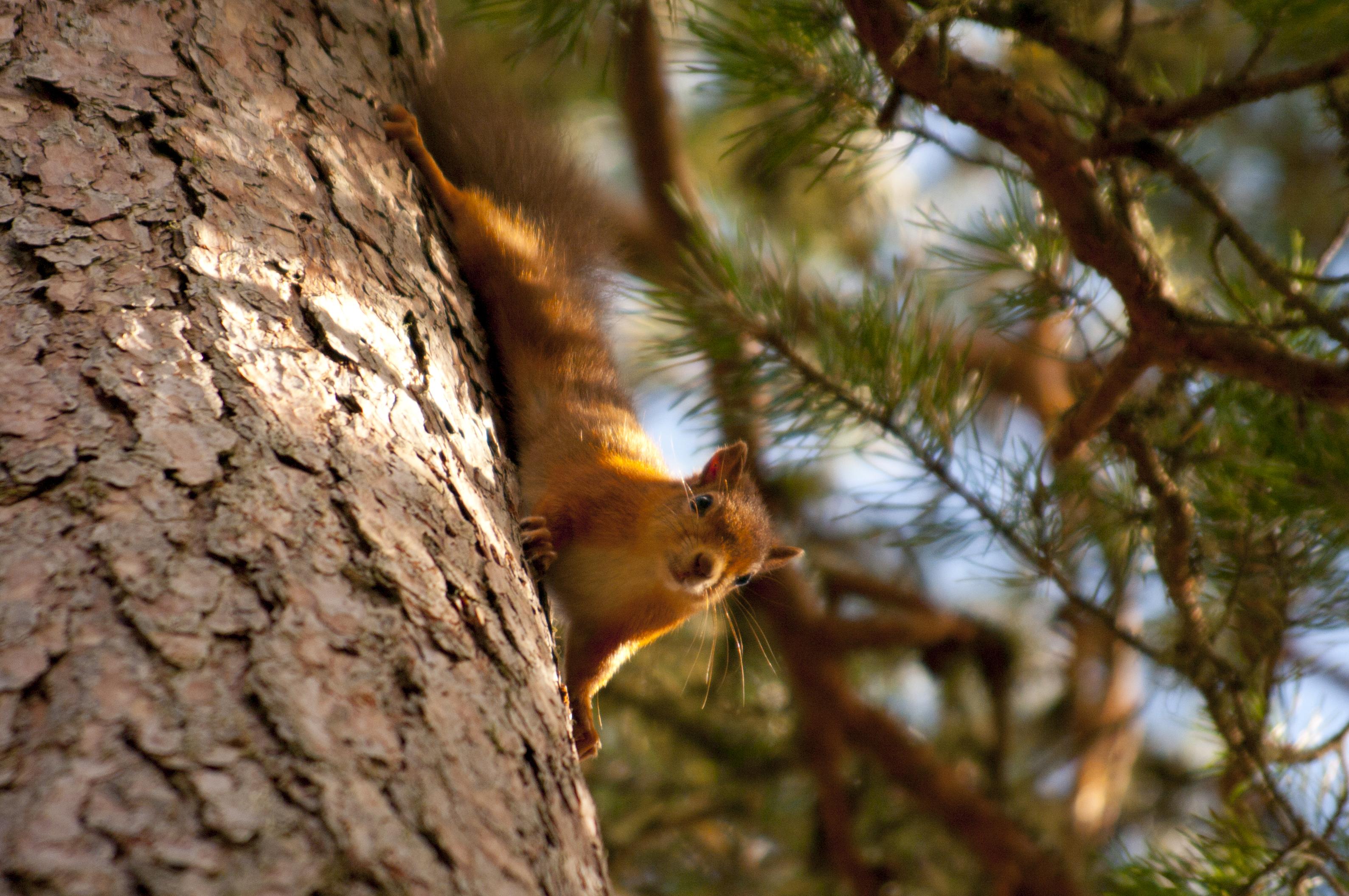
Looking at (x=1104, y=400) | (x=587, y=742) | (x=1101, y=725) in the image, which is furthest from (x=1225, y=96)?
(x=1101, y=725)

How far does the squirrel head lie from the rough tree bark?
79 centimetres

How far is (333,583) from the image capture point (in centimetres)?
99

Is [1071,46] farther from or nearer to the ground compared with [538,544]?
farther from the ground

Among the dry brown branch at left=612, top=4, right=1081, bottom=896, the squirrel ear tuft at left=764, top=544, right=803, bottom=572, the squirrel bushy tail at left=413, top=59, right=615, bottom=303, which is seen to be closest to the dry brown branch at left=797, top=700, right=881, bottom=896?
the dry brown branch at left=612, top=4, right=1081, bottom=896

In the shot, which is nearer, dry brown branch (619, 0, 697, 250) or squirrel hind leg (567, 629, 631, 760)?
squirrel hind leg (567, 629, 631, 760)

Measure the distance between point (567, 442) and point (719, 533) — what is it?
0.43 meters

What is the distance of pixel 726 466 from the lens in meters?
2.48

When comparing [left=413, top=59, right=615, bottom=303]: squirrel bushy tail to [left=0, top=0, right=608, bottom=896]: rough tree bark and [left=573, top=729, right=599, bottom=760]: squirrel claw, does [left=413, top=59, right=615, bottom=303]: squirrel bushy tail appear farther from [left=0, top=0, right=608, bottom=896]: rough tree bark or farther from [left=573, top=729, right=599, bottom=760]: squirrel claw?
[left=573, top=729, right=599, bottom=760]: squirrel claw

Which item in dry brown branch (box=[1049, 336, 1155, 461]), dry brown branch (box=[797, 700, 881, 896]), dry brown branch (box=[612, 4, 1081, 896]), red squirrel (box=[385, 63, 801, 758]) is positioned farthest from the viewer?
dry brown branch (box=[797, 700, 881, 896])

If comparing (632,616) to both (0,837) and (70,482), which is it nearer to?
(70,482)

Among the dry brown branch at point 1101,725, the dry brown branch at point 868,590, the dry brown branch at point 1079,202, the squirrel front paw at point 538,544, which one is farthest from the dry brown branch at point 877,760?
the dry brown branch at point 1079,202

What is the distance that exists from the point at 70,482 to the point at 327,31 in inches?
46.0

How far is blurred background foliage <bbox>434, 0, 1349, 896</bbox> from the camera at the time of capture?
1.69m

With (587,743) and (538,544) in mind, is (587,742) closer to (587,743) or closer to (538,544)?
(587,743)
